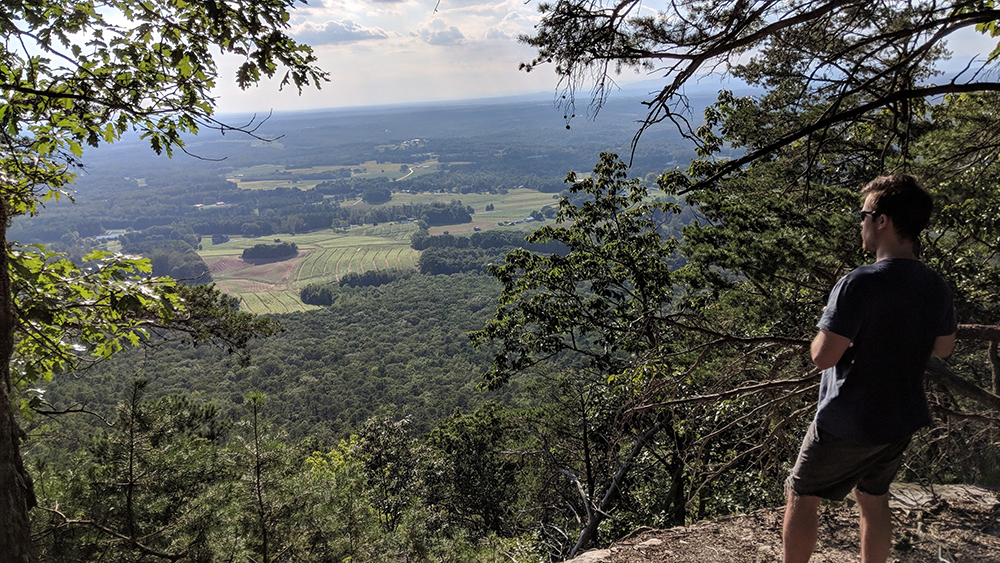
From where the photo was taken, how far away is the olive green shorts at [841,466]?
159cm

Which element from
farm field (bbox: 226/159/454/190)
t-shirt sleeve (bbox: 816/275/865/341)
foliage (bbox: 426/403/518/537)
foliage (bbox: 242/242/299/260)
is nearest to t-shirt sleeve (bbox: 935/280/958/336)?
t-shirt sleeve (bbox: 816/275/865/341)

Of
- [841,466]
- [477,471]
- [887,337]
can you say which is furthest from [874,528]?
[477,471]

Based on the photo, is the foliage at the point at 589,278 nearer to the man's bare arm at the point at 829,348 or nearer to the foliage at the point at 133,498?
the foliage at the point at 133,498

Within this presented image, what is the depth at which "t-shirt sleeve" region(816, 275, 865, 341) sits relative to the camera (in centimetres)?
149

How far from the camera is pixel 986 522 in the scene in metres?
2.51

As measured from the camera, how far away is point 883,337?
4.89 feet

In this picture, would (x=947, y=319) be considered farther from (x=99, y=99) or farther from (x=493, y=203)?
(x=493, y=203)

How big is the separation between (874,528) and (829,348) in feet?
2.62

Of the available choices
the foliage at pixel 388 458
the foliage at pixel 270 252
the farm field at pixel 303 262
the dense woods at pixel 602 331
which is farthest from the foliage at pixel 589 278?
the foliage at pixel 270 252

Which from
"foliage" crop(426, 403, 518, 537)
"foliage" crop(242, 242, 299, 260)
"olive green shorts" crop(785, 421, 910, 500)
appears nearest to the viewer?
"olive green shorts" crop(785, 421, 910, 500)

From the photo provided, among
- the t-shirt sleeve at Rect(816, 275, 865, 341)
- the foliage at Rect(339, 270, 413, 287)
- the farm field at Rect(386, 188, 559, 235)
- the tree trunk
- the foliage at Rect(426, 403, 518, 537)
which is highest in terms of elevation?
the t-shirt sleeve at Rect(816, 275, 865, 341)

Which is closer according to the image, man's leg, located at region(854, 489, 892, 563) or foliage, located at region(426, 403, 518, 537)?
man's leg, located at region(854, 489, 892, 563)

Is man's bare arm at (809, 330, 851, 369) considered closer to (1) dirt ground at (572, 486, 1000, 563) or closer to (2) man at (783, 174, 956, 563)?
(2) man at (783, 174, 956, 563)

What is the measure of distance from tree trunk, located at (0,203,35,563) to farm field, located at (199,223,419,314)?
65.3 m
